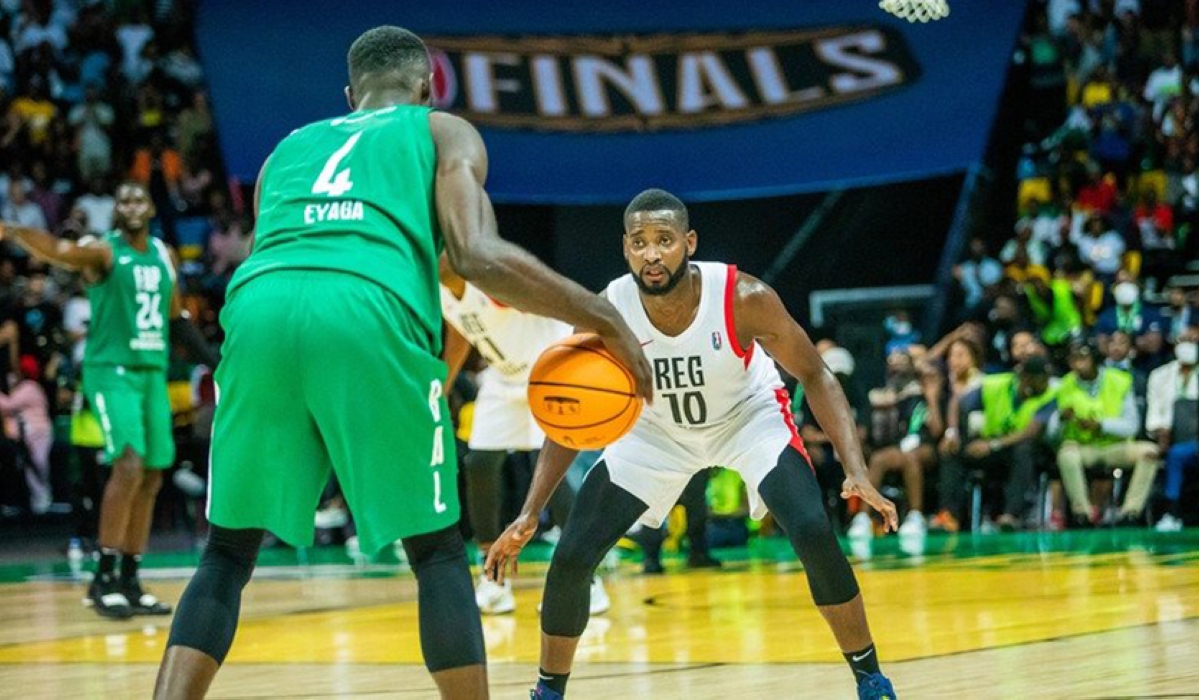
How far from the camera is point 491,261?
4.18 m

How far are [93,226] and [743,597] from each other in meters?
10.9

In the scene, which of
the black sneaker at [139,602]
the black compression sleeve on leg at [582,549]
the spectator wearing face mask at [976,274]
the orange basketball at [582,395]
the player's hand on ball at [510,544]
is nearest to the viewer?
the orange basketball at [582,395]

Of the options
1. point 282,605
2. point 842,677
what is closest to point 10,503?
point 282,605

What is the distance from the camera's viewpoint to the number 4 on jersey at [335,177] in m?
4.33

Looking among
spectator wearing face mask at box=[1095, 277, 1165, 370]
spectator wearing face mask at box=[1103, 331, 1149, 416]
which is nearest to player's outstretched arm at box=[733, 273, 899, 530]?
spectator wearing face mask at box=[1103, 331, 1149, 416]

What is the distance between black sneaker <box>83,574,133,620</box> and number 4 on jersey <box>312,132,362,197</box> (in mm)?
6189

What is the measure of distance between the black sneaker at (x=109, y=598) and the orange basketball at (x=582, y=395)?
549 cm

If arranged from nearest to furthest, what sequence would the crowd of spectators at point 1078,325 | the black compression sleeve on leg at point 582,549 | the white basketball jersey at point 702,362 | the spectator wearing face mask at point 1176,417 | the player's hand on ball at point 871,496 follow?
the player's hand on ball at point 871,496 < the black compression sleeve on leg at point 582,549 < the white basketball jersey at point 702,362 < the spectator wearing face mask at point 1176,417 < the crowd of spectators at point 1078,325

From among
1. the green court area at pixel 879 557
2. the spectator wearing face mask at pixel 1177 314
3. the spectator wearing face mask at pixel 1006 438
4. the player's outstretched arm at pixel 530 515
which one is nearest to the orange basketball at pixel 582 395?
the player's outstretched arm at pixel 530 515

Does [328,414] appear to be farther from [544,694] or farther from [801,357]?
[801,357]

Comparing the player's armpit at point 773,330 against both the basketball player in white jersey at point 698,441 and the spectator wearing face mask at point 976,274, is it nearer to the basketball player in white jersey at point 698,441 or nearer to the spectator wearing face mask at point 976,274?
the basketball player in white jersey at point 698,441

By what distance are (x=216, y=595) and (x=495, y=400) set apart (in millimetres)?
5743

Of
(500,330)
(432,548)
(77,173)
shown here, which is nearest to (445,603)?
(432,548)

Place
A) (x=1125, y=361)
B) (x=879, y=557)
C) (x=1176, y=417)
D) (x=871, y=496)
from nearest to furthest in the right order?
(x=871, y=496)
(x=879, y=557)
(x=1176, y=417)
(x=1125, y=361)
